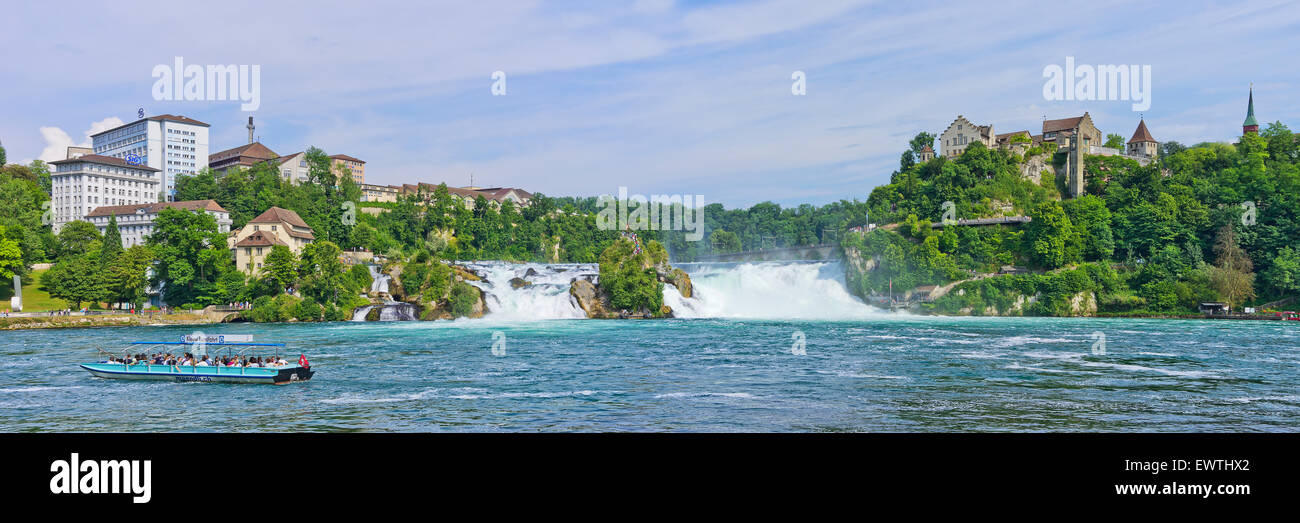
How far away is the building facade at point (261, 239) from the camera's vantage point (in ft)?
194

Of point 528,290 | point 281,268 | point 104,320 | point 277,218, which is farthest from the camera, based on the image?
point 277,218

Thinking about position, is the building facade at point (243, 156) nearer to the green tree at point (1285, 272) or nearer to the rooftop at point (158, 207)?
the rooftop at point (158, 207)

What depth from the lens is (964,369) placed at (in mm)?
26891

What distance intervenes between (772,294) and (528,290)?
18.6 metres

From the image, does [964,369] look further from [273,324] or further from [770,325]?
[273,324]

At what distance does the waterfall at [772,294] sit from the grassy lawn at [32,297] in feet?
132

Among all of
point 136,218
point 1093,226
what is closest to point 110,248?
point 136,218

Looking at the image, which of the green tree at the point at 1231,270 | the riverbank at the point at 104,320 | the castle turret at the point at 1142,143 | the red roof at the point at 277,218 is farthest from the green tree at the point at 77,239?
the castle turret at the point at 1142,143

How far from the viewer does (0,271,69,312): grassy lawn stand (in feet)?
169

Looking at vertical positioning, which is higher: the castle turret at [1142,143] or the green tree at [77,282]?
the castle turret at [1142,143]

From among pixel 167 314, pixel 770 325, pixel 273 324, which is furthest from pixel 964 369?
pixel 167 314

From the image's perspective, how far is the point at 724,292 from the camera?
Answer: 6169 cm

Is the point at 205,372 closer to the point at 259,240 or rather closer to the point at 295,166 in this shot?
the point at 259,240
